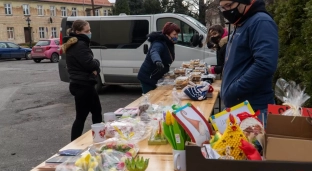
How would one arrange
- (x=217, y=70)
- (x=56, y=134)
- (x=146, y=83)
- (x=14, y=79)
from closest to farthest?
1. (x=146, y=83)
2. (x=217, y=70)
3. (x=56, y=134)
4. (x=14, y=79)

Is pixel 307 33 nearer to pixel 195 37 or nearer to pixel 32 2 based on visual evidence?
pixel 195 37

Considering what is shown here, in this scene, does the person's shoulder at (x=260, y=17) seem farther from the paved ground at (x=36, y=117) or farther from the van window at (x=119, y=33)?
the van window at (x=119, y=33)

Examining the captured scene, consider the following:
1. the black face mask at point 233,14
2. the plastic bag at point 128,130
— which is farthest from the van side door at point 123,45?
the black face mask at point 233,14

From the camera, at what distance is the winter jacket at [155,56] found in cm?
430

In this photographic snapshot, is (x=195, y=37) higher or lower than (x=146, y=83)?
higher

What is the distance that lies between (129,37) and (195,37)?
1.66 m

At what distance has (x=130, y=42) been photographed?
8.09 metres

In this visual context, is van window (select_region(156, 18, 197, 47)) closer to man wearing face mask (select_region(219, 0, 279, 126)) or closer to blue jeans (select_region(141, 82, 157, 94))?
blue jeans (select_region(141, 82, 157, 94))

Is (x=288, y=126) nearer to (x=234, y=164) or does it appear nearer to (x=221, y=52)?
(x=234, y=164)

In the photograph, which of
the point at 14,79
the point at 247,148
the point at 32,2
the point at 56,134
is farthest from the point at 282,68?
the point at 32,2

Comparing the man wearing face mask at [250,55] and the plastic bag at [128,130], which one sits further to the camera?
the plastic bag at [128,130]

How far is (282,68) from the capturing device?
433cm

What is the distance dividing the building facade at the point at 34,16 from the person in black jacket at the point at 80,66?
121 ft

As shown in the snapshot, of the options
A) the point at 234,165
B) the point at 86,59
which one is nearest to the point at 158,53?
the point at 86,59
